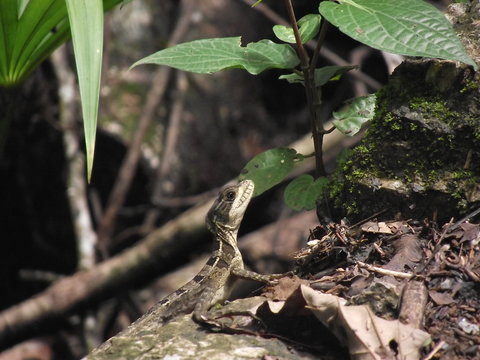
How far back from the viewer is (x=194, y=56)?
9.21 ft

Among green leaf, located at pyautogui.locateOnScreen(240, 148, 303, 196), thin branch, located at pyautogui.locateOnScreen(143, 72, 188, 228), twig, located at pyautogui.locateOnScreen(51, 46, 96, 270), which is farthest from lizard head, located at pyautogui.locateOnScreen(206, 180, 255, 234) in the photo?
thin branch, located at pyautogui.locateOnScreen(143, 72, 188, 228)

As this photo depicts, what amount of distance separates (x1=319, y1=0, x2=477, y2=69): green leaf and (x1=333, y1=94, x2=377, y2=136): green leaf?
1.55ft

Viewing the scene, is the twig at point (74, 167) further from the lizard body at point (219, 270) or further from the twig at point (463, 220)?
the twig at point (463, 220)

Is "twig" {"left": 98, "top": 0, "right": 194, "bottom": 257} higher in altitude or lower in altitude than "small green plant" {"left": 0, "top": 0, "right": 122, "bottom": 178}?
lower

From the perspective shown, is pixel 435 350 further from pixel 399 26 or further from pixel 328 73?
pixel 328 73

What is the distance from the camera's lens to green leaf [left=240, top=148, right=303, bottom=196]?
2.99 meters

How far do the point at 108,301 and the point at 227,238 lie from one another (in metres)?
2.78

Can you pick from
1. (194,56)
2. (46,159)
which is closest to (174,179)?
(46,159)

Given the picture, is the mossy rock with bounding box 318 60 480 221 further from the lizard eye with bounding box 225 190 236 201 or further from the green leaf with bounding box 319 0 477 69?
the lizard eye with bounding box 225 190 236 201

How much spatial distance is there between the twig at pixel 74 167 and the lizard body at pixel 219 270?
2.40 meters

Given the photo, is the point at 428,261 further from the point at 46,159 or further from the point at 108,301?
the point at 46,159

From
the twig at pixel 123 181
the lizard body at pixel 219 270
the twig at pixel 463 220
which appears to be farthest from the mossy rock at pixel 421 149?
the twig at pixel 123 181

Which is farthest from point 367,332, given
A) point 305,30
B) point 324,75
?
point 305,30

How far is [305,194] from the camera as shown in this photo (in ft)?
9.78
